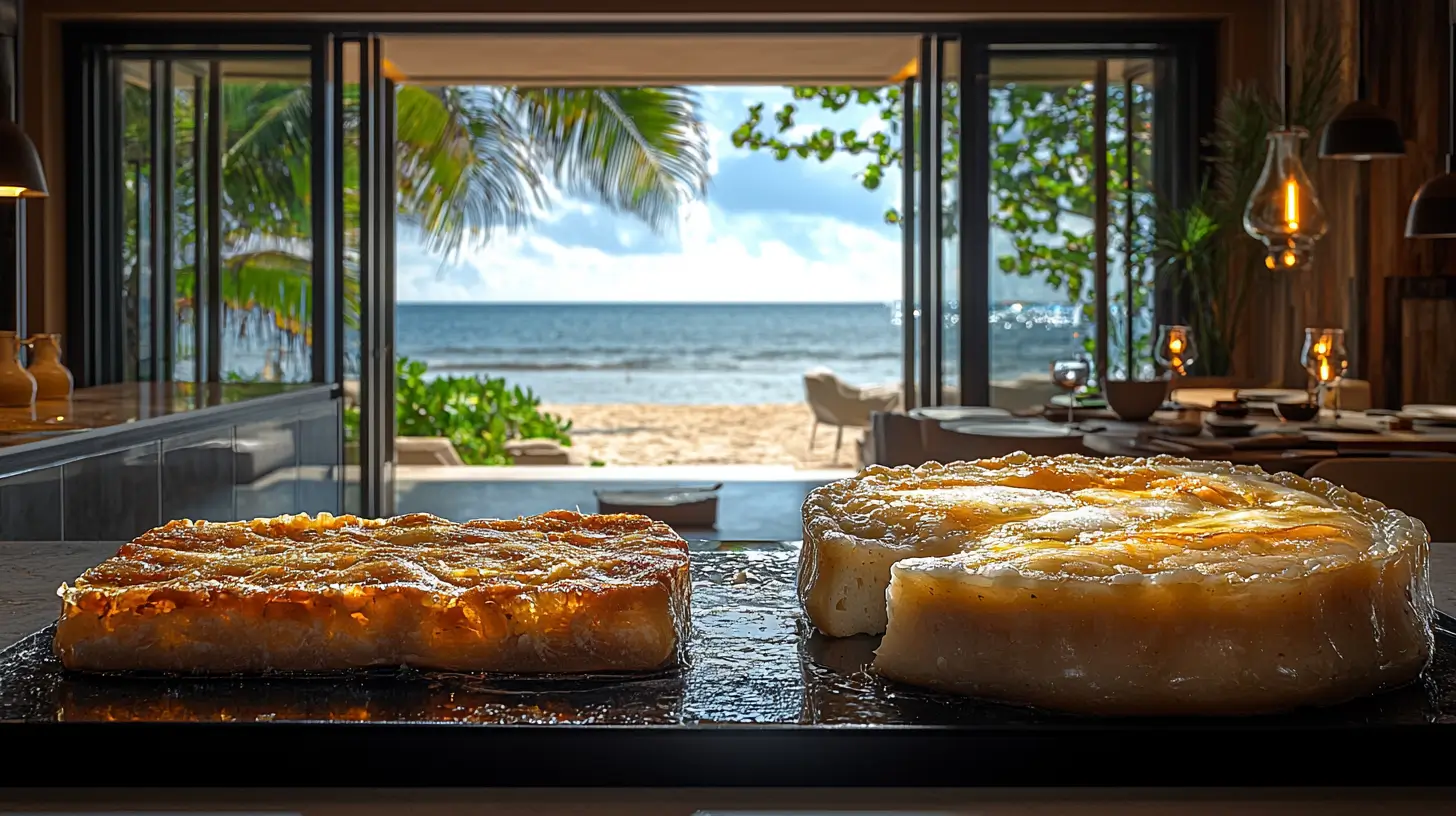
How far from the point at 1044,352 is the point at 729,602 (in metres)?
5.91

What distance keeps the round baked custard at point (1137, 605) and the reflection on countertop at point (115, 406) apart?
8.62 ft

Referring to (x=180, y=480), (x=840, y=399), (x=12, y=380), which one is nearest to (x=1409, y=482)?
(x=180, y=480)

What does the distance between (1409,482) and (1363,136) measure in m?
2.11

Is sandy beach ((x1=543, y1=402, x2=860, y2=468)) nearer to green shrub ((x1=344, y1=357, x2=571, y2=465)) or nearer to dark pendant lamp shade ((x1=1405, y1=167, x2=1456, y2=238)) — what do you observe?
green shrub ((x1=344, y1=357, x2=571, y2=465))

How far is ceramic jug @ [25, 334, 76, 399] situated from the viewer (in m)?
4.34

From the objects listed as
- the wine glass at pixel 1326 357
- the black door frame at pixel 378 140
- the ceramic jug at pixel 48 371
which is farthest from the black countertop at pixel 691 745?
the black door frame at pixel 378 140

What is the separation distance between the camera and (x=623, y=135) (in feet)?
34.7

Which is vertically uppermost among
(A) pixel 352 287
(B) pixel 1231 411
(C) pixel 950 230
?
(C) pixel 950 230

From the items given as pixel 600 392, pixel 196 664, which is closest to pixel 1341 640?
pixel 196 664

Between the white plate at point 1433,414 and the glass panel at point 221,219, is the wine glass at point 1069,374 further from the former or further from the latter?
the glass panel at point 221,219

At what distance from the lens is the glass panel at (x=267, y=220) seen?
6641 millimetres

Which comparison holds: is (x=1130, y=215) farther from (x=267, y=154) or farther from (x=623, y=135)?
(x=623, y=135)

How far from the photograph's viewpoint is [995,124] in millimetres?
6676

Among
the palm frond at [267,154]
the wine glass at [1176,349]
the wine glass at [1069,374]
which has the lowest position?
the wine glass at [1069,374]
